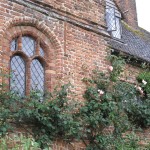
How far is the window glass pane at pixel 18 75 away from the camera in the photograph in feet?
26.9

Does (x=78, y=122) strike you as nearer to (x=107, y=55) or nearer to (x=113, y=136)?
(x=113, y=136)

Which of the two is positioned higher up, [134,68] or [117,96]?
[134,68]

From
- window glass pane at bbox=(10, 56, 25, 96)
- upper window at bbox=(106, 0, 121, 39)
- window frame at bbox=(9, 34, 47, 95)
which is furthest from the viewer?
upper window at bbox=(106, 0, 121, 39)

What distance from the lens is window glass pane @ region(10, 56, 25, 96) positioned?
8.20 meters

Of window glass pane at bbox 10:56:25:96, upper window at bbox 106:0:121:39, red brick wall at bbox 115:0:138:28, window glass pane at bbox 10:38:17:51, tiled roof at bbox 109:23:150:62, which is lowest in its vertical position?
window glass pane at bbox 10:56:25:96

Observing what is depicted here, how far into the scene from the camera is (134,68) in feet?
41.0

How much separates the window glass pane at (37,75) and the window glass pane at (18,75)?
27cm

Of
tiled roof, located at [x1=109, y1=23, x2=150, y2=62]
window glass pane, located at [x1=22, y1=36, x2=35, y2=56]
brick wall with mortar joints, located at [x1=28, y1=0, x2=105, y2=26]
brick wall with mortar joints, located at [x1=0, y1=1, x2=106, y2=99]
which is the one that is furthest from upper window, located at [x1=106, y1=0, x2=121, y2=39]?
window glass pane, located at [x1=22, y1=36, x2=35, y2=56]

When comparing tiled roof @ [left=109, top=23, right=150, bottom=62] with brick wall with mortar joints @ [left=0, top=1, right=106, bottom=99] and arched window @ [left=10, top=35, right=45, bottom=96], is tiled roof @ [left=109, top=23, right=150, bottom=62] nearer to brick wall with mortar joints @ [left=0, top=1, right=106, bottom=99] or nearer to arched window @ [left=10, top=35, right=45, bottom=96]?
brick wall with mortar joints @ [left=0, top=1, right=106, bottom=99]

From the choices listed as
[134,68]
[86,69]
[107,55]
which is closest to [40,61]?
[86,69]

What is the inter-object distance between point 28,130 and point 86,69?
2.51 meters

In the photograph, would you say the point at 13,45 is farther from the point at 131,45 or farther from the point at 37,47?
the point at 131,45

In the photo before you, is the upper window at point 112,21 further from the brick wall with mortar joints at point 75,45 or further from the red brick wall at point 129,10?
the red brick wall at point 129,10

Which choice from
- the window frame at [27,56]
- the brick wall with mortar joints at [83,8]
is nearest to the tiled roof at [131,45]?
the brick wall with mortar joints at [83,8]
